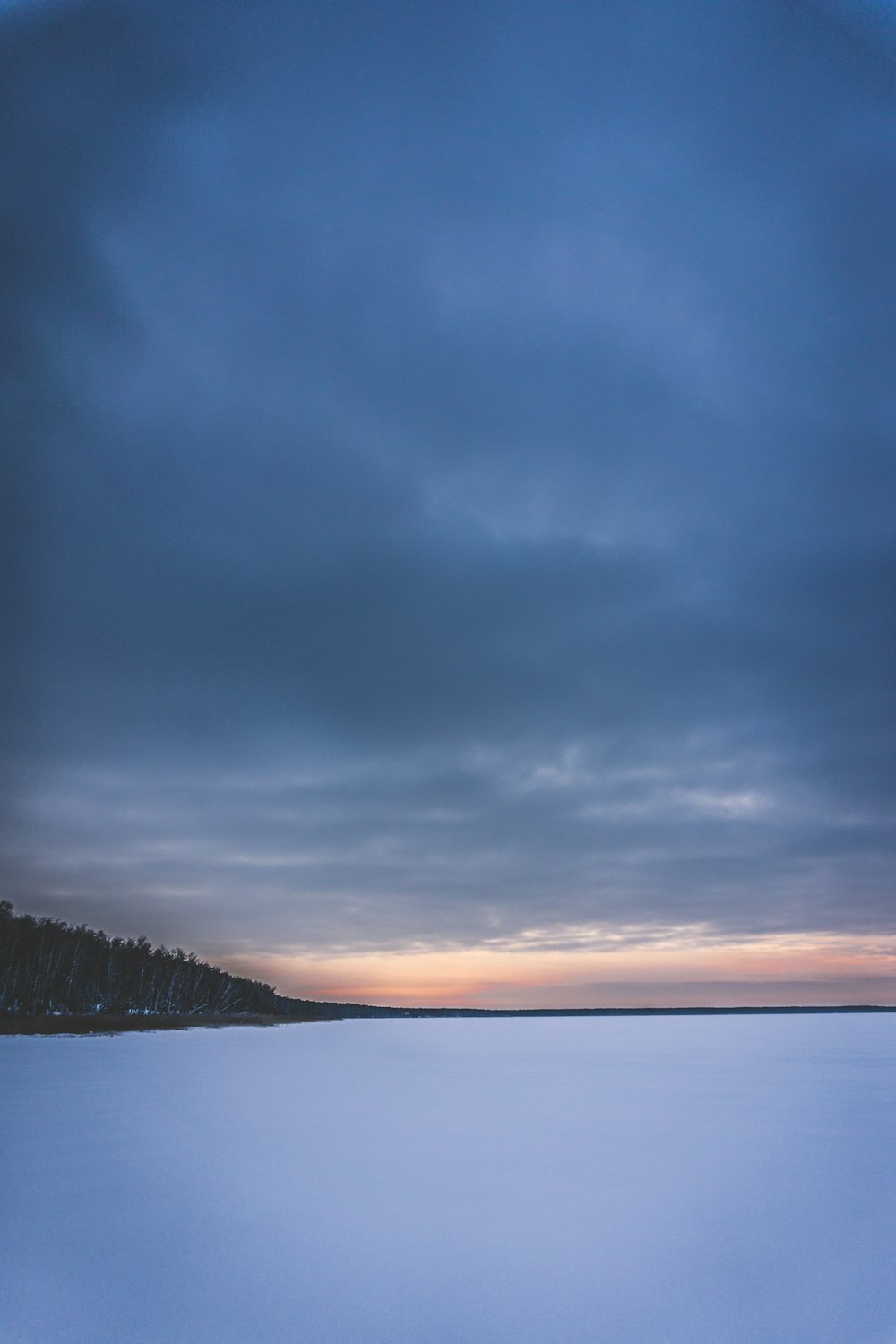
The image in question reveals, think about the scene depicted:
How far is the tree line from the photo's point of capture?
74625mm

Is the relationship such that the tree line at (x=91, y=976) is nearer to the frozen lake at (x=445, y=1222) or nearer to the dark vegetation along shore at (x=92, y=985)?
the dark vegetation along shore at (x=92, y=985)

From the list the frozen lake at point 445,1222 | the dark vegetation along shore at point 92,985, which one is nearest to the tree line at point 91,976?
the dark vegetation along shore at point 92,985

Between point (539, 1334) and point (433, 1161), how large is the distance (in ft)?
17.4

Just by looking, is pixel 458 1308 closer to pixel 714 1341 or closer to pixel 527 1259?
pixel 527 1259

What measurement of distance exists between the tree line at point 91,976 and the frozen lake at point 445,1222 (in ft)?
225

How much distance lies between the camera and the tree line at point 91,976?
7462 cm

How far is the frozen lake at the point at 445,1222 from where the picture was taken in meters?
5.27

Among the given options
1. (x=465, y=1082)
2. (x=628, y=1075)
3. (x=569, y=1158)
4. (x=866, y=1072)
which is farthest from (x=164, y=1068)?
(x=866, y=1072)

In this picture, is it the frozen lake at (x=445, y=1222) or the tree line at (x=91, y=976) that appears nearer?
the frozen lake at (x=445, y=1222)

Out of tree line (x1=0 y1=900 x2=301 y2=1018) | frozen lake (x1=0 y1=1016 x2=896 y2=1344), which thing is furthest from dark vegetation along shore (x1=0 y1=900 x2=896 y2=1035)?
frozen lake (x1=0 y1=1016 x2=896 y2=1344)

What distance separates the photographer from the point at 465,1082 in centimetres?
2098

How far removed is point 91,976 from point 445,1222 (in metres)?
92.6

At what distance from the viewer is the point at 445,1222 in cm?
725

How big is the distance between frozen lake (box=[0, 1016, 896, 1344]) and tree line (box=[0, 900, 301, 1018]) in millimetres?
68471
